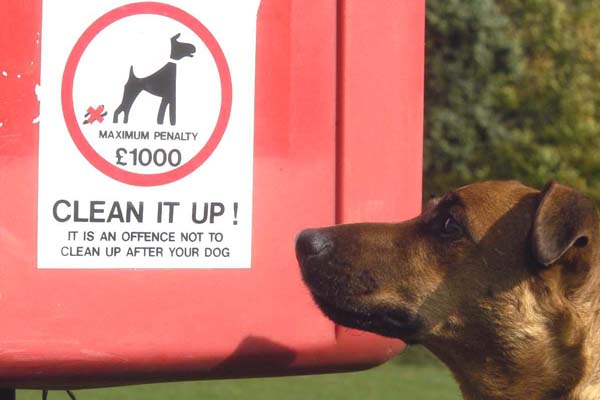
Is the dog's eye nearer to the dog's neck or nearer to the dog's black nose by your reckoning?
the dog's neck

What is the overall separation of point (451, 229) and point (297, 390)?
5.44 m

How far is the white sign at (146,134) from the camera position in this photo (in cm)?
324

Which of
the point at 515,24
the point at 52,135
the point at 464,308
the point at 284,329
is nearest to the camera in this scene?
the point at 52,135

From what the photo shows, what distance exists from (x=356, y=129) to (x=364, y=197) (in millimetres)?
194

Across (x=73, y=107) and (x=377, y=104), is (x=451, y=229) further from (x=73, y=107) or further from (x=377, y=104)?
(x=73, y=107)

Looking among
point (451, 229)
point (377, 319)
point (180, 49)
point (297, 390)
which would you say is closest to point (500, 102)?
point (297, 390)

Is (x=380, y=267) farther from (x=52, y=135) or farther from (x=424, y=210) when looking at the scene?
(x=52, y=135)

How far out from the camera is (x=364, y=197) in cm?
361

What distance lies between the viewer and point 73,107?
324 centimetres

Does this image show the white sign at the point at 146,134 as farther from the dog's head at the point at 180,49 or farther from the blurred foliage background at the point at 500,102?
the blurred foliage background at the point at 500,102

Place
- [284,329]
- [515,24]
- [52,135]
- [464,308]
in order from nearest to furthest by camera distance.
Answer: [52,135] → [284,329] → [464,308] → [515,24]

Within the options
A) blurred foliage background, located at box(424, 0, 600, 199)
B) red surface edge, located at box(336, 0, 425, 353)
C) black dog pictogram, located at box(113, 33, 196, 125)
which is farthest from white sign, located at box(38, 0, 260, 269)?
blurred foliage background, located at box(424, 0, 600, 199)

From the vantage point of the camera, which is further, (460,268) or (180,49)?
(460,268)

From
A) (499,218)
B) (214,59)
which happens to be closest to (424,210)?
(499,218)
